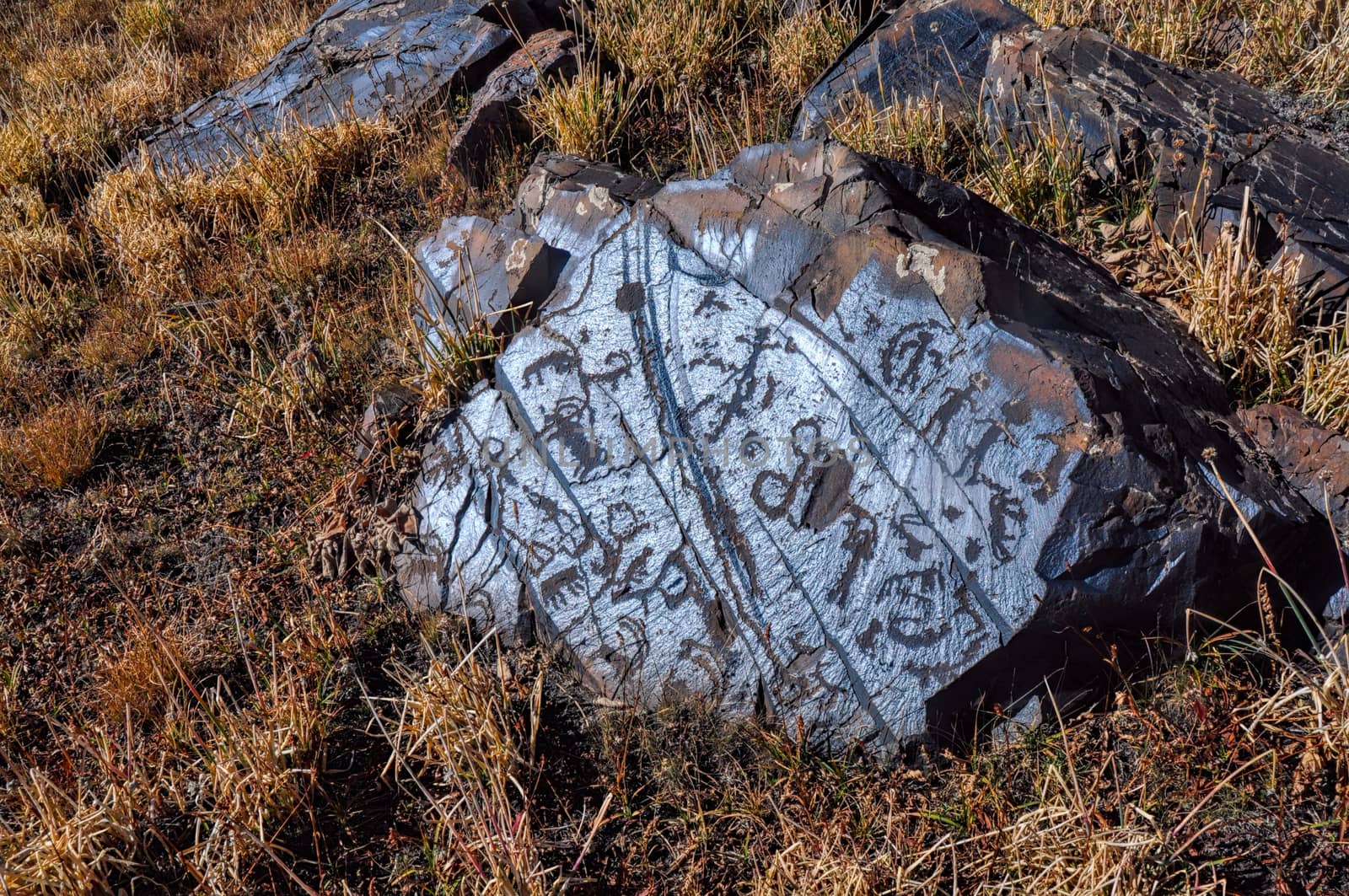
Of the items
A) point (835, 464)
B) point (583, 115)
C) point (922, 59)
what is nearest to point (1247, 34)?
point (922, 59)

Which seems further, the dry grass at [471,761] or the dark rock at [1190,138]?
the dark rock at [1190,138]

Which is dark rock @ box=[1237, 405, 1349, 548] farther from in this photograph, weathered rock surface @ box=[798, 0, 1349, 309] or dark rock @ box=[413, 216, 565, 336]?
dark rock @ box=[413, 216, 565, 336]

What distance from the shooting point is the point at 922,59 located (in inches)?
173

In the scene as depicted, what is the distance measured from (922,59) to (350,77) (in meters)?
3.21

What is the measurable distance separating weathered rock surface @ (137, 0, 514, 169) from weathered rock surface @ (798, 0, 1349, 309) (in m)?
2.10

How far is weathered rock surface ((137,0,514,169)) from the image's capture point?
523 cm

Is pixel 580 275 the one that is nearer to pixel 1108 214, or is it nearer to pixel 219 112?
pixel 1108 214

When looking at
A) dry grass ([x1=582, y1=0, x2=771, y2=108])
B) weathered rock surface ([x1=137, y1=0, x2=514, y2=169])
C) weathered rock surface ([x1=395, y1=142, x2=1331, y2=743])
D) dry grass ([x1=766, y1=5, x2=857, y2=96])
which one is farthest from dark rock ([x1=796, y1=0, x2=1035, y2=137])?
weathered rock surface ([x1=137, y1=0, x2=514, y2=169])

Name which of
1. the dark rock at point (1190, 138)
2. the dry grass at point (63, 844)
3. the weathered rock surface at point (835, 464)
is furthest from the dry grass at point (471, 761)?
the dark rock at point (1190, 138)

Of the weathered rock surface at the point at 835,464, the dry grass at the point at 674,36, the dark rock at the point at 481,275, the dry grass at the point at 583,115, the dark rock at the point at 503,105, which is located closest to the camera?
the weathered rock surface at the point at 835,464

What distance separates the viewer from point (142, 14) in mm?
7230

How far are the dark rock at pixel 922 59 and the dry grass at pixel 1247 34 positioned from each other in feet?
1.23

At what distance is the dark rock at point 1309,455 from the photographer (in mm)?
2613

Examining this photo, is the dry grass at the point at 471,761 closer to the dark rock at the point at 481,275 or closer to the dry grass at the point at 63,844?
the dry grass at the point at 63,844
